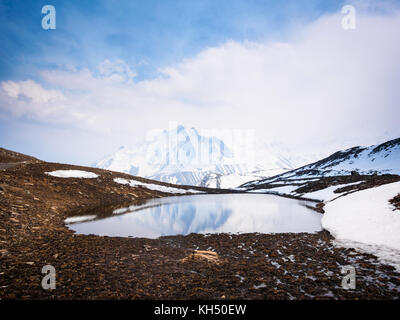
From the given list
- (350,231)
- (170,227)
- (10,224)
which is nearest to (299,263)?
(350,231)

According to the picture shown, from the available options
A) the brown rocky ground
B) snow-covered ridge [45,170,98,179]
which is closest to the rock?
the brown rocky ground

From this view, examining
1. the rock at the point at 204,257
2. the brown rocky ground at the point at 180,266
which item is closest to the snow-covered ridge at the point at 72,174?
the brown rocky ground at the point at 180,266

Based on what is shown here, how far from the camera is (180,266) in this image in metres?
11.1

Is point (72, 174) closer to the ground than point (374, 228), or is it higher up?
higher up

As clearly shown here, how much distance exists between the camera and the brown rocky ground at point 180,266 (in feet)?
26.7

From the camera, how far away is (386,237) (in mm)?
14664

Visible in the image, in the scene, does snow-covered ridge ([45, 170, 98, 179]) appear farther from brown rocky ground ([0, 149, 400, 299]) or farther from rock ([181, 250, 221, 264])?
rock ([181, 250, 221, 264])

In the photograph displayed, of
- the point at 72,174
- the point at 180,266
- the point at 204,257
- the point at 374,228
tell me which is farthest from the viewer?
the point at 72,174

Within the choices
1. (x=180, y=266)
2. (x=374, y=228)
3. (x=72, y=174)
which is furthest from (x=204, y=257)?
(x=72, y=174)

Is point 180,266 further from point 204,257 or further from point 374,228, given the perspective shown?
point 374,228

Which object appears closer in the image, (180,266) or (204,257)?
(180,266)
